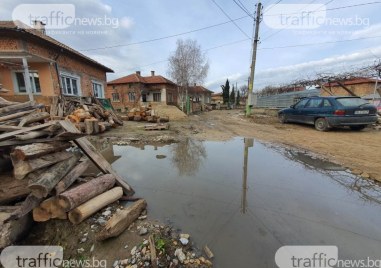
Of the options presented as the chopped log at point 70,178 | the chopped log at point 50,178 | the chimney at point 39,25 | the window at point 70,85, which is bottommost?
the chopped log at point 70,178

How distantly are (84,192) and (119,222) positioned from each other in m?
0.74

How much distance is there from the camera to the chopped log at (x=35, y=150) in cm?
221

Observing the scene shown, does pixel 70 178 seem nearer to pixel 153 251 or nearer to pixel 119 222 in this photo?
pixel 119 222

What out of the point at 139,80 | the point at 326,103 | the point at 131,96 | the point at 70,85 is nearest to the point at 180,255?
the point at 326,103

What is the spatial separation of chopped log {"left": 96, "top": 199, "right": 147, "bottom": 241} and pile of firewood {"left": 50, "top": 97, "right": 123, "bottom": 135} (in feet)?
21.1

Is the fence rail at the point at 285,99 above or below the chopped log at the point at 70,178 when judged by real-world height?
above

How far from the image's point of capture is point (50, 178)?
2340mm

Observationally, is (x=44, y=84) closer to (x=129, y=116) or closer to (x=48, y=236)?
(x=129, y=116)

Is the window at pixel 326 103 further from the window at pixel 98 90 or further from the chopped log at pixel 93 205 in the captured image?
the window at pixel 98 90

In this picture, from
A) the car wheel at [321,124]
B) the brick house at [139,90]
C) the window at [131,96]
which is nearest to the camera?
the car wheel at [321,124]

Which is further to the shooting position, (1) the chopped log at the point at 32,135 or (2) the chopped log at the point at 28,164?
(1) the chopped log at the point at 32,135

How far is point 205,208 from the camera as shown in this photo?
109 inches

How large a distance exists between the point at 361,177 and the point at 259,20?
13478mm

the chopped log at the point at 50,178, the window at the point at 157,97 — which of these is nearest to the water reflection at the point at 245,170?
the chopped log at the point at 50,178
